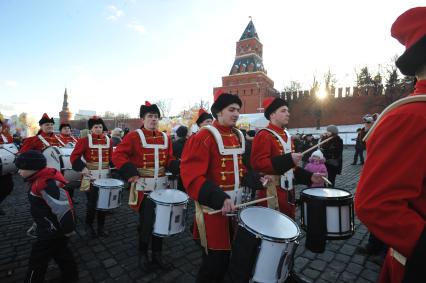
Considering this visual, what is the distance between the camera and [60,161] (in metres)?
6.38

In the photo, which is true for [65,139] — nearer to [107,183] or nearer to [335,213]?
[107,183]

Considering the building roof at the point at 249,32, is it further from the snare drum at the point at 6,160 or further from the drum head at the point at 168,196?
the drum head at the point at 168,196

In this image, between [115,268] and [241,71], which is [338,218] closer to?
[115,268]

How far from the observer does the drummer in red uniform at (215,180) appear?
230 cm

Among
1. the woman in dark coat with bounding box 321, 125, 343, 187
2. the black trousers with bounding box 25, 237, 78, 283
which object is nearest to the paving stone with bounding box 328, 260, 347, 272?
→ the woman in dark coat with bounding box 321, 125, 343, 187

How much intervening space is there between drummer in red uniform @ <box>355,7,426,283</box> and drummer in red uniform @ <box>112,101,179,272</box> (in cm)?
283

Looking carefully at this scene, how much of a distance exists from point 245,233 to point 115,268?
2.56m

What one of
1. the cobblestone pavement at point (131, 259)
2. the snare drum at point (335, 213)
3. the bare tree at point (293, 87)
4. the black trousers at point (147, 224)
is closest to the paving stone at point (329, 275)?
the cobblestone pavement at point (131, 259)

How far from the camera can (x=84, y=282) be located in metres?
3.35

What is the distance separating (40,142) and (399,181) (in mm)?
7601

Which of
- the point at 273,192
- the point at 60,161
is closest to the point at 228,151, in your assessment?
the point at 273,192

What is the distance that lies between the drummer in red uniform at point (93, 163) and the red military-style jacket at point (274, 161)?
126 inches

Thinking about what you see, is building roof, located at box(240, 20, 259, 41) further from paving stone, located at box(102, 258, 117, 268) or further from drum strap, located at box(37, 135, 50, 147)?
paving stone, located at box(102, 258, 117, 268)

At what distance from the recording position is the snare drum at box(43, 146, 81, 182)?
20.4ft
